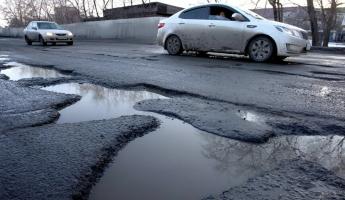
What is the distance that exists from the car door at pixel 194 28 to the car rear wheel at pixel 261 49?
4.96 feet

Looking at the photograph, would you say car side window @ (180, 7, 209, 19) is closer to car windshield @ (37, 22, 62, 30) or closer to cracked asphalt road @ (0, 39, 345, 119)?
cracked asphalt road @ (0, 39, 345, 119)

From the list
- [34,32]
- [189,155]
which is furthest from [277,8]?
[189,155]

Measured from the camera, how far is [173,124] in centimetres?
371

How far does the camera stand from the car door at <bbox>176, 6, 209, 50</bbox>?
33.5ft

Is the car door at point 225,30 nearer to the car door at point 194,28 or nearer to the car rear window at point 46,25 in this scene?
the car door at point 194,28

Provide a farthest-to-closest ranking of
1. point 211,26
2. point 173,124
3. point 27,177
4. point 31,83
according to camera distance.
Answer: point 211,26 → point 31,83 → point 173,124 → point 27,177

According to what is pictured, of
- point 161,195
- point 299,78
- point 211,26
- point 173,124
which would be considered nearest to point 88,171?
point 161,195

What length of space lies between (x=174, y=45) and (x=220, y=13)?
1.97 m

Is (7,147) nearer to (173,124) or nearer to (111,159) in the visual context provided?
(111,159)

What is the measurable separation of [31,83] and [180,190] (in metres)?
4.66

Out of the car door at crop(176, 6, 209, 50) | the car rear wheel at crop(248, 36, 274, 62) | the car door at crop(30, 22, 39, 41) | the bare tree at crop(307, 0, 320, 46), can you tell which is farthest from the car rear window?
the bare tree at crop(307, 0, 320, 46)

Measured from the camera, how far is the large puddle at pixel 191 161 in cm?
229

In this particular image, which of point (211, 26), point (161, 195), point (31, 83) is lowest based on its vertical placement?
point (161, 195)

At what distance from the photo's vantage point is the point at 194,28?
10375 millimetres
